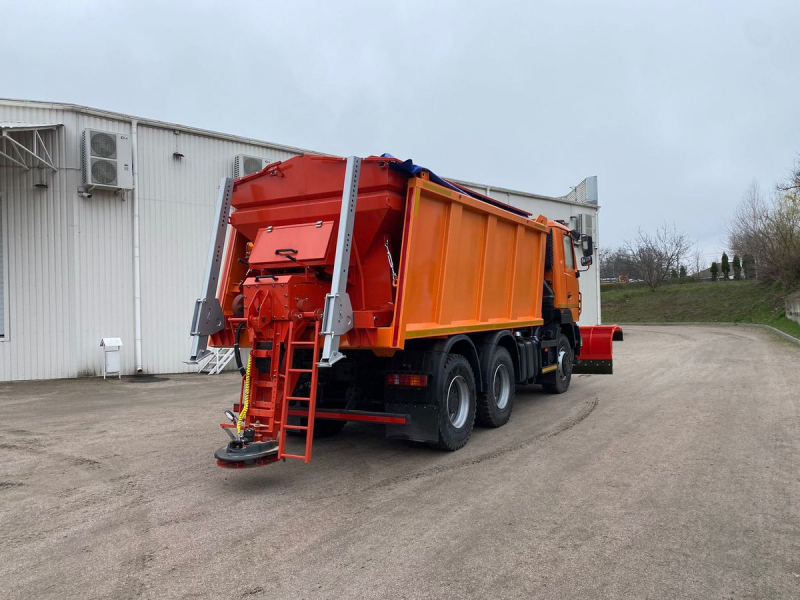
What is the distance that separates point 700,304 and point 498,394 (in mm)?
38937

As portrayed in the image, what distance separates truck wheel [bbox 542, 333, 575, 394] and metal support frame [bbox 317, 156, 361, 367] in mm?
6010

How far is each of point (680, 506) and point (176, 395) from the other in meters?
9.20

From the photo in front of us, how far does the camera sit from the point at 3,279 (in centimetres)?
1272

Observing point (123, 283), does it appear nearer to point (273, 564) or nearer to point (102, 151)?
point (102, 151)

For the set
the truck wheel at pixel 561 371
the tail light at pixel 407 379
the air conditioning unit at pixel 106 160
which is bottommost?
the truck wheel at pixel 561 371

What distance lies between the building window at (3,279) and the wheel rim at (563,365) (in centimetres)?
1179

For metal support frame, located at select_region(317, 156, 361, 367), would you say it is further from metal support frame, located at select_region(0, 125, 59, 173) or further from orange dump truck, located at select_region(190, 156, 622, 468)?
metal support frame, located at select_region(0, 125, 59, 173)

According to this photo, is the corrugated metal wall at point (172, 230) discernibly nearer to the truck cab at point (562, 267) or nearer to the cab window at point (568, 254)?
the truck cab at point (562, 267)

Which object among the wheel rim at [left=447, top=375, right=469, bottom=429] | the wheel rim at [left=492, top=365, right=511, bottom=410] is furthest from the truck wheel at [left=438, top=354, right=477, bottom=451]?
the wheel rim at [left=492, top=365, right=511, bottom=410]

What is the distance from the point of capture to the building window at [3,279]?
12625 millimetres

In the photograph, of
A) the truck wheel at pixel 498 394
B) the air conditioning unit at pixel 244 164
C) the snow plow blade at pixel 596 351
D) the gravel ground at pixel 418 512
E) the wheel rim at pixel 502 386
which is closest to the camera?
the gravel ground at pixel 418 512

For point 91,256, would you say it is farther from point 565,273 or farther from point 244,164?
point 565,273

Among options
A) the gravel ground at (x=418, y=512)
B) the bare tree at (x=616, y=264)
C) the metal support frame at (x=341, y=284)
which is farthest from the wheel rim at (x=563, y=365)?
the bare tree at (x=616, y=264)

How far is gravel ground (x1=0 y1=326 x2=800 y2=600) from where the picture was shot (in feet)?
11.2
